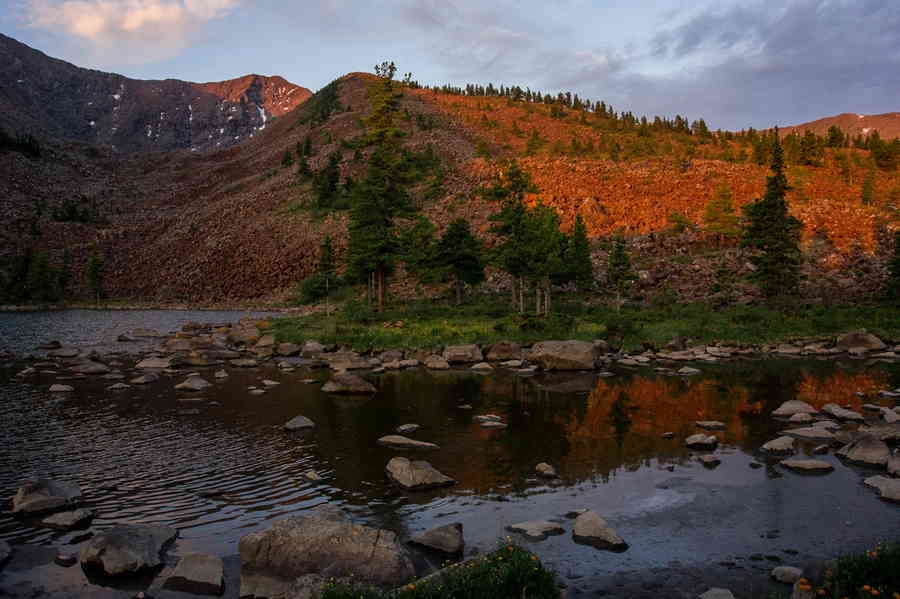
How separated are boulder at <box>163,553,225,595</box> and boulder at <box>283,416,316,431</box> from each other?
10410 millimetres

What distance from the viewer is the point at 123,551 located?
10.1 m

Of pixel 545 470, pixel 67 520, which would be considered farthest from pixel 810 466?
pixel 67 520

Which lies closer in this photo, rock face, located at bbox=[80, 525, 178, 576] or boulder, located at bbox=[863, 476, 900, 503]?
rock face, located at bbox=[80, 525, 178, 576]

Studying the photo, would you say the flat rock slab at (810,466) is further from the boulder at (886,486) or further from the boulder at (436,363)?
the boulder at (436,363)

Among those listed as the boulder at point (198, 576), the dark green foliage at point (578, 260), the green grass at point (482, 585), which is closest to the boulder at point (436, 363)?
the dark green foliage at point (578, 260)

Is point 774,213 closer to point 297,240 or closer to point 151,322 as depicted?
point 151,322

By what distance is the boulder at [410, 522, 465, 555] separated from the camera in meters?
10.7

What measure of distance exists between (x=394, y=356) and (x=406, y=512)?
2357 centimetres

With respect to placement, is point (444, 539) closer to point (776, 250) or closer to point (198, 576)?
point (198, 576)

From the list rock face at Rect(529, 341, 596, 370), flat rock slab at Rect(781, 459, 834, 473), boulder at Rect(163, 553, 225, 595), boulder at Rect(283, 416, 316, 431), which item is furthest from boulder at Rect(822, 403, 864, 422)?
boulder at Rect(163, 553, 225, 595)

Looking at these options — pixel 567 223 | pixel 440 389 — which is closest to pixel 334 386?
pixel 440 389

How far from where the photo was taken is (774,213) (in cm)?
4641

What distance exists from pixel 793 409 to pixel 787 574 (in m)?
14.3

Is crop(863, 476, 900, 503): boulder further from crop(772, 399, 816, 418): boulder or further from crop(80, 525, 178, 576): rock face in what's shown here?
crop(80, 525, 178, 576): rock face
